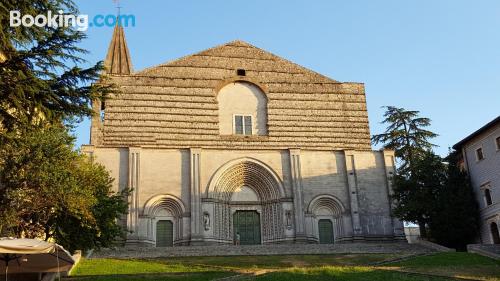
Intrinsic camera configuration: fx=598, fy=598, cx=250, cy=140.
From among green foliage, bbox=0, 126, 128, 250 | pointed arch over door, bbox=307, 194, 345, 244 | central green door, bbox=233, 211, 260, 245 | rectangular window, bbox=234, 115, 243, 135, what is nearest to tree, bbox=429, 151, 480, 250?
pointed arch over door, bbox=307, 194, 345, 244

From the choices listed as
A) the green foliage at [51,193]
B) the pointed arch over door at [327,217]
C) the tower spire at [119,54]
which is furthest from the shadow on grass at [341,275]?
the tower spire at [119,54]

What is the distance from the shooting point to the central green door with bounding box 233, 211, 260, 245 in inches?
1380

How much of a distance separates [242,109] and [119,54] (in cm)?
1464

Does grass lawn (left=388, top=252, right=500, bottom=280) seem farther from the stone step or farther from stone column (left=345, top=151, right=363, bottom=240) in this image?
stone column (left=345, top=151, right=363, bottom=240)

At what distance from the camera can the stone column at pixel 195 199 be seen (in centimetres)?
3282

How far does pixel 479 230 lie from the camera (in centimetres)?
3184

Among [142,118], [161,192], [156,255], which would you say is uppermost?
[142,118]

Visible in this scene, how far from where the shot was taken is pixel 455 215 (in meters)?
31.2

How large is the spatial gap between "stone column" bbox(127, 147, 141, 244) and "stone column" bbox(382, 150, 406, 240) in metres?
14.6

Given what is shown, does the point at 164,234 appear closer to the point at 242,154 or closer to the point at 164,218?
the point at 164,218

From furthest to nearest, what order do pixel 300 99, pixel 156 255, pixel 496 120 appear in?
pixel 300 99
pixel 496 120
pixel 156 255

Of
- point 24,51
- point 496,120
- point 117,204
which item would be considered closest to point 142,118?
point 117,204

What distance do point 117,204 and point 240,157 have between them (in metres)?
13.3

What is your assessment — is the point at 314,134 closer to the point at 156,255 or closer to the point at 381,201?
the point at 381,201
